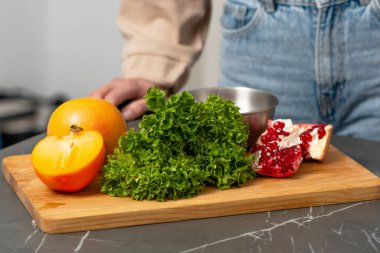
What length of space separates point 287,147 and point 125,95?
1.38 feet

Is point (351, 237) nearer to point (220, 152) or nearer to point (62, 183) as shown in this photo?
point (220, 152)

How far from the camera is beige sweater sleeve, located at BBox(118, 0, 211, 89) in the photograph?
62.2 inches

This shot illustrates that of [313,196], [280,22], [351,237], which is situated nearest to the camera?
[351,237]

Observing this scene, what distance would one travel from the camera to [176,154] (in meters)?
0.98

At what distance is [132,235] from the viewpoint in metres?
0.88

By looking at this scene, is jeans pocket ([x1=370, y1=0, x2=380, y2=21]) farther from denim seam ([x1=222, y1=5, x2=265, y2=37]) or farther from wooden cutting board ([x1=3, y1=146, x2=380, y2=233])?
wooden cutting board ([x1=3, y1=146, x2=380, y2=233])

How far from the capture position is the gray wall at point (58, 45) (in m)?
2.98

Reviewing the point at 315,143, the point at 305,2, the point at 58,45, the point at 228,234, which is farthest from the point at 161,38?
the point at 58,45

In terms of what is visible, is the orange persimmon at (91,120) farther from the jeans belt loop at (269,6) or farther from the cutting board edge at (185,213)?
the jeans belt loop at (269,6)

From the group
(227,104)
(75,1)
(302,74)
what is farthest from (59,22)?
(227,104)

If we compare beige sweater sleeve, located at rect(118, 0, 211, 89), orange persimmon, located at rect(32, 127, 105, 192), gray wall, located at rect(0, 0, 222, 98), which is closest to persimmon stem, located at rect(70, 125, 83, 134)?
orange persimmon, located at rect(32, 127, 105, 192)

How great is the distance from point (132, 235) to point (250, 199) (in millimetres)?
171

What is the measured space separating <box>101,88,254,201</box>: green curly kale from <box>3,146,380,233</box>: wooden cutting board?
0.02 meters

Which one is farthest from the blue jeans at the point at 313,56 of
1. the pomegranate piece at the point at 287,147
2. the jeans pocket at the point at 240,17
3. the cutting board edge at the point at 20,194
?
the cutting board edge at the point at 20,194
